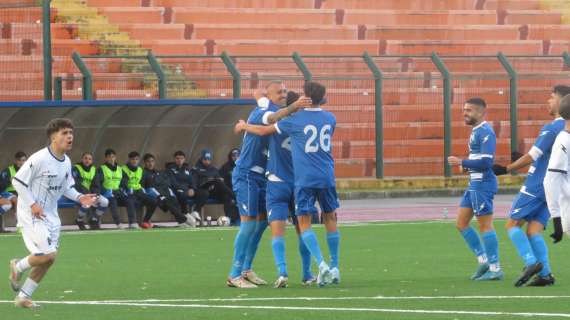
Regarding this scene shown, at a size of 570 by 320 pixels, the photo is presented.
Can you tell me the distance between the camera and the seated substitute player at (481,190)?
14.7m

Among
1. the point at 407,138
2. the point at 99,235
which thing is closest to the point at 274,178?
the point at 99,235

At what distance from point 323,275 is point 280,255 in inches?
19.6

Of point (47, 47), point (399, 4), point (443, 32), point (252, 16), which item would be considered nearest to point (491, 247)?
point (47, 47)

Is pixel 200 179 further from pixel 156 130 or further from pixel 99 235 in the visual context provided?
pixel 99 235

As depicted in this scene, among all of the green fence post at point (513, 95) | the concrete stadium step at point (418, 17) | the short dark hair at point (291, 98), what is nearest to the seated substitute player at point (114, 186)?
the short dark hair at point (291, 98)

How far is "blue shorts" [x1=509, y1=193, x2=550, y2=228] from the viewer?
14.1 metres

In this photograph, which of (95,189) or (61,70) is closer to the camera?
(95,189)

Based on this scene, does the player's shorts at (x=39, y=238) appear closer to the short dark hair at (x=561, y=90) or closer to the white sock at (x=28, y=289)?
the white sock at (x=28, y=289)

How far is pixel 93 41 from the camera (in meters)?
36.0

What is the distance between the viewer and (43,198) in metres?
12.8

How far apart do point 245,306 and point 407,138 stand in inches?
938

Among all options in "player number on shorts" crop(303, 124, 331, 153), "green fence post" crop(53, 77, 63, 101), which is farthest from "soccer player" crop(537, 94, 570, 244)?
"green fence post" crop(53, 77, 63, 101)

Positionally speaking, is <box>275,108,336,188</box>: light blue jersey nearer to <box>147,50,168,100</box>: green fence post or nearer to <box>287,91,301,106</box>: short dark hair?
<box>287,91,301,106</box>: short dark hair

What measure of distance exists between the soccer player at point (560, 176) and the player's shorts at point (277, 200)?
272 centimetres
